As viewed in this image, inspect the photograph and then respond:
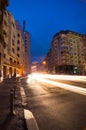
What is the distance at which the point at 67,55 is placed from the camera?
85125mm

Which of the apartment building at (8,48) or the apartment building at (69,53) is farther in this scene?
the apartment building at (69,53)

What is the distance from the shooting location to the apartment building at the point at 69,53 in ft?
279

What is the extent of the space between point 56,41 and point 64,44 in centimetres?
853

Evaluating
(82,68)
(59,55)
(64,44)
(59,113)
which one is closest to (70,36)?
(64,44)

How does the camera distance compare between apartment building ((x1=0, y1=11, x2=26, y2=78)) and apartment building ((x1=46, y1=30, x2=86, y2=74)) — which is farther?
apartment building ((x1=46, y1=30, x2=86, y2=74))

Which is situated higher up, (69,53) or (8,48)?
(69,53)

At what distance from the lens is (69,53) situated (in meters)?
86.5

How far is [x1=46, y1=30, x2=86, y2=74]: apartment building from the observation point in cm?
8519

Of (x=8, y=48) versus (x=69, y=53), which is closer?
(x=8, y=48)

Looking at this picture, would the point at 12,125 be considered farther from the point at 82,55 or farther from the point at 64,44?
the point at 82,55

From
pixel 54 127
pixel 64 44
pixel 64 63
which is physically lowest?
pixel 54 127

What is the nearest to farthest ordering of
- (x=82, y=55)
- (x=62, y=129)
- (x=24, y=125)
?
(x=62, y=129)
(x=24, y=125)
(x=82, y=55)

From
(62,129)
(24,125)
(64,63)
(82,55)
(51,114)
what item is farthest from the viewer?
(82,55)

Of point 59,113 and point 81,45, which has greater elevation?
point 81,45
